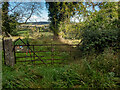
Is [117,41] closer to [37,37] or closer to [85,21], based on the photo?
[85,21]

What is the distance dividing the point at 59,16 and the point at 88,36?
2.79 metres

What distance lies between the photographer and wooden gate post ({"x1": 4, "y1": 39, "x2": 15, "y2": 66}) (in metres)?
4.11

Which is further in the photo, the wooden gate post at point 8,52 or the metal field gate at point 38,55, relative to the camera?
the metal field gate at point 38,55

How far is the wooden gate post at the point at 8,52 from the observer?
162 inches

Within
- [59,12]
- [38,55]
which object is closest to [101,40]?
[38,55]

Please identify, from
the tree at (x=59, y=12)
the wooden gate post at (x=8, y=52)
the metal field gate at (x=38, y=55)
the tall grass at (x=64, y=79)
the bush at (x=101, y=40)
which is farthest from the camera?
the tree at (x=59, y=12)

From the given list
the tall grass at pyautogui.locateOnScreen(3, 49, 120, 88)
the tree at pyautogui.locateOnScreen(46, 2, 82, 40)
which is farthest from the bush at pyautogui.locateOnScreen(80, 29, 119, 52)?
the tree at pyautogui.locateOnScreen(46, 2, 82, 40)

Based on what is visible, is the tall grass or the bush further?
the bush

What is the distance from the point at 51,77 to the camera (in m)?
2.96

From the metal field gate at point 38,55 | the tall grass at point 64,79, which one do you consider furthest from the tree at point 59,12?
the tall grass at point 64,79

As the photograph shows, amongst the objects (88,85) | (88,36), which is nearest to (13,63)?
(88,85)

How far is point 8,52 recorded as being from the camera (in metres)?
4.16

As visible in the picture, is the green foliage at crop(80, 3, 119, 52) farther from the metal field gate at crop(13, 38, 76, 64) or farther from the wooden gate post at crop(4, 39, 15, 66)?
the wooden gate post at crop(4, 39, 15, 66)

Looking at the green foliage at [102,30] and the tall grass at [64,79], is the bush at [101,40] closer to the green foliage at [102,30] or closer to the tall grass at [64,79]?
the green foliage at [102,30]
